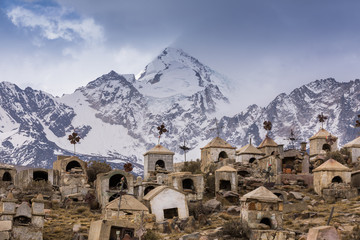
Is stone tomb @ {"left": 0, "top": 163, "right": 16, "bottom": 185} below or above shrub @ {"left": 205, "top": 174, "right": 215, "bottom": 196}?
above

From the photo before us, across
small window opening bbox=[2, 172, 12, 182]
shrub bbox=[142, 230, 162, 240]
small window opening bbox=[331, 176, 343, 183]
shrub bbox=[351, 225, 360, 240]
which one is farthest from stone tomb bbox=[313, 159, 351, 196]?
small window opening bbox=[2, 172, 12, 182]

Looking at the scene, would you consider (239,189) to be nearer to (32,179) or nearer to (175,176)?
(175,176)

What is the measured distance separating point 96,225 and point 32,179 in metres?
20.5

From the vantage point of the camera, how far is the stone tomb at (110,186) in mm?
45188

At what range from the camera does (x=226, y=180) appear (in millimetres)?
49062

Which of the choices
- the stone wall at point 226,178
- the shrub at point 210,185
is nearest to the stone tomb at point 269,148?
the shrub at point 210,185

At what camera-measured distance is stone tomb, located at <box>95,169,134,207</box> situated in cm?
4519

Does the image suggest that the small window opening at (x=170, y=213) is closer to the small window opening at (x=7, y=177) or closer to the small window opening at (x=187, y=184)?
the small window opening at (x=187, y=184)

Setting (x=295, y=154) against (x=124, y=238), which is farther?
(x=295, y=154)

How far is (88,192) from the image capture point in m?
48.0

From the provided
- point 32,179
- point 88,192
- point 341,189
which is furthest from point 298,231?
point 32,179

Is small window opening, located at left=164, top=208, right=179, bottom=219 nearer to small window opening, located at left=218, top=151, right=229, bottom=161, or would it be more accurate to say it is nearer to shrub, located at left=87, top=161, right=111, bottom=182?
shrub, located at left=87, top=161, right=111, bottom=182

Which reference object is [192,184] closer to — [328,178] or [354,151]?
[328,178]

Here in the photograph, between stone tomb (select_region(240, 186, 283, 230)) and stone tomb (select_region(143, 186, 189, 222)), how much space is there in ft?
24.0
